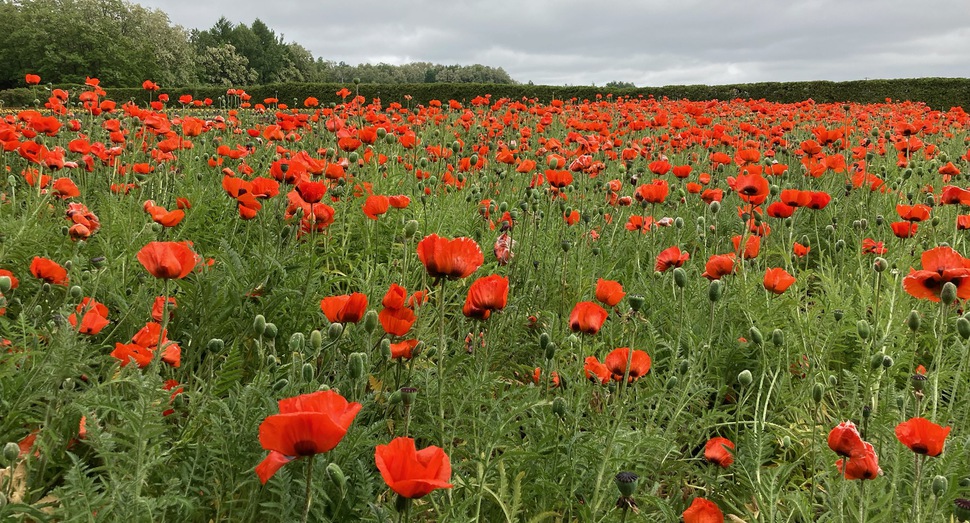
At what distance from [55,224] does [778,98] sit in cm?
2008

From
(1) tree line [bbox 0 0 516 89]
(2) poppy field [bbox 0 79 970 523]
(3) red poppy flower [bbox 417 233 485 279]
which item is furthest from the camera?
(1) tree line [bbox 0 0 516 89]

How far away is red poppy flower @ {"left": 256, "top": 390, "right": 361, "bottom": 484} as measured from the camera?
2.98 feet

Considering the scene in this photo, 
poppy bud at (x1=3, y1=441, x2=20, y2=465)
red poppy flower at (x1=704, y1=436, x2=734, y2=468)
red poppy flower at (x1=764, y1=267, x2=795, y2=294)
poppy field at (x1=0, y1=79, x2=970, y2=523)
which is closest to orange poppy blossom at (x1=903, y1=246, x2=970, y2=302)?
poppy field at (x1=0, y1=79, x2=970, y2=523)

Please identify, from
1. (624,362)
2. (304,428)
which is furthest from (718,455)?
(304,428)

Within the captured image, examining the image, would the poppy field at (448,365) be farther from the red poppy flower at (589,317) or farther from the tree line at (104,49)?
the tree line at (104,49)

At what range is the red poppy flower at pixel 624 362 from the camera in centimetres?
178

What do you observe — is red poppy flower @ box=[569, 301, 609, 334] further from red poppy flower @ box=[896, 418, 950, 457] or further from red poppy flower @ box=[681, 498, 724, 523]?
red poppy flower @ box=[896, 418, 950, 457]

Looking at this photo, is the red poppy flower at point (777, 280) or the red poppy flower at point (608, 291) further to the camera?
the red poppy flower at point (777, 280)

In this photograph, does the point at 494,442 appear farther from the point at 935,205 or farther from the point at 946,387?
the point at 935,205

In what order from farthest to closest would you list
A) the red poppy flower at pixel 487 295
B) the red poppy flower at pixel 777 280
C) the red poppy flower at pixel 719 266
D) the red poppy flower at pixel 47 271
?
the red poppy flower at pixel 777 280
the red poppy flower at pixel 719 266
the red poppy flower at pixel 47 271
the red poppy flower at pixel 487 295

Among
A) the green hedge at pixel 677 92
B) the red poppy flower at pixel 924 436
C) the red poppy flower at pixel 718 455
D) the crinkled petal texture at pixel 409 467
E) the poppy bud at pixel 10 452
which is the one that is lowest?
the red poppy flower at pixel 718 455

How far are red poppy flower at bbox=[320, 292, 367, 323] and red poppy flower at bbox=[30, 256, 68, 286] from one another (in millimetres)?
961

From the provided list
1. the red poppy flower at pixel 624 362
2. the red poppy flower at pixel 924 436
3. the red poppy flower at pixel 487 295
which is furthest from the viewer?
the red poppy flower at pixel 624 362

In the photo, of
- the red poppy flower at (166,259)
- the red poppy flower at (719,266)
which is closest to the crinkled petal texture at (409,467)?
the red poppy flower at (166,259)
